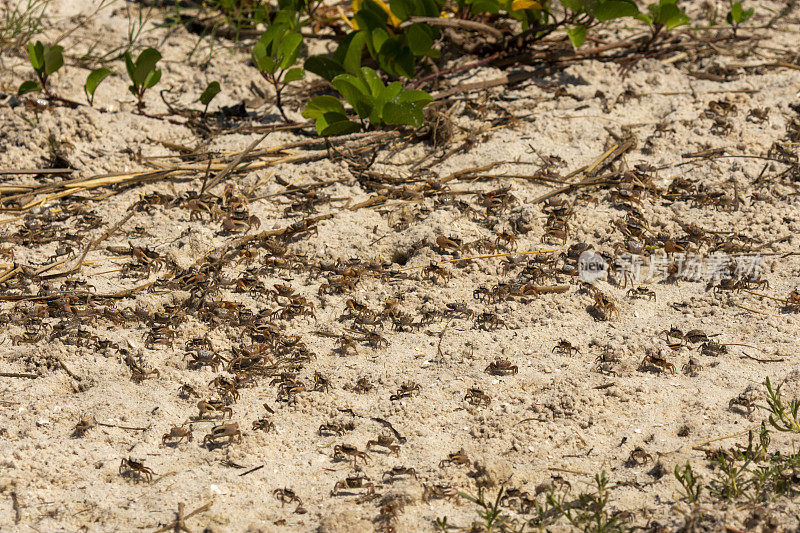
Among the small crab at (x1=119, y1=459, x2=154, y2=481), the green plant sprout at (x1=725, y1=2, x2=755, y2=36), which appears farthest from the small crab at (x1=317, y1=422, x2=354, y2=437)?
the green plant sprout at (x1=725, y1=2, x2=755, y2=36)

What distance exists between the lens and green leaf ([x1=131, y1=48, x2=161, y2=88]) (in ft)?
14.6

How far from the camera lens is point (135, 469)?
2525 mm

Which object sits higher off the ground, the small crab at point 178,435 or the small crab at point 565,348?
the small crab at point 178,435

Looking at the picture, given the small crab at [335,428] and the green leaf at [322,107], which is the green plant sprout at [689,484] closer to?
the small crab at [335,428]

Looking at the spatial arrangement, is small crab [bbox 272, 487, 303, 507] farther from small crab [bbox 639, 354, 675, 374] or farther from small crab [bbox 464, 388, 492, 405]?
small crab [bbox 639, 354, 675, 374]

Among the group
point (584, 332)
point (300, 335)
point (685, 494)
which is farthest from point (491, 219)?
point (685, 494)

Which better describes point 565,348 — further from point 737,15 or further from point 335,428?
point 737,15

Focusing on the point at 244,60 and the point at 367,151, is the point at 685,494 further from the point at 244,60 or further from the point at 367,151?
the point at 244,60

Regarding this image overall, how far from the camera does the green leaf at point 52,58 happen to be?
4438 millimetres

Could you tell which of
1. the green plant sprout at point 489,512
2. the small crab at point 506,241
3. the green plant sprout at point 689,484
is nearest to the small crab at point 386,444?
the green plant sprout at point 489,512

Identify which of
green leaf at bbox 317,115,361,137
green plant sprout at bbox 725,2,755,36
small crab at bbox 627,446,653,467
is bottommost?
small crab at bbox 627,446,653,467

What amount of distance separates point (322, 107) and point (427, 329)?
6.17 feet

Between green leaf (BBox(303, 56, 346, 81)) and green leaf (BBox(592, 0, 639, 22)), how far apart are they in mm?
1764

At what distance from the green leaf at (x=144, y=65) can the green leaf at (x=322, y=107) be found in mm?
1024
